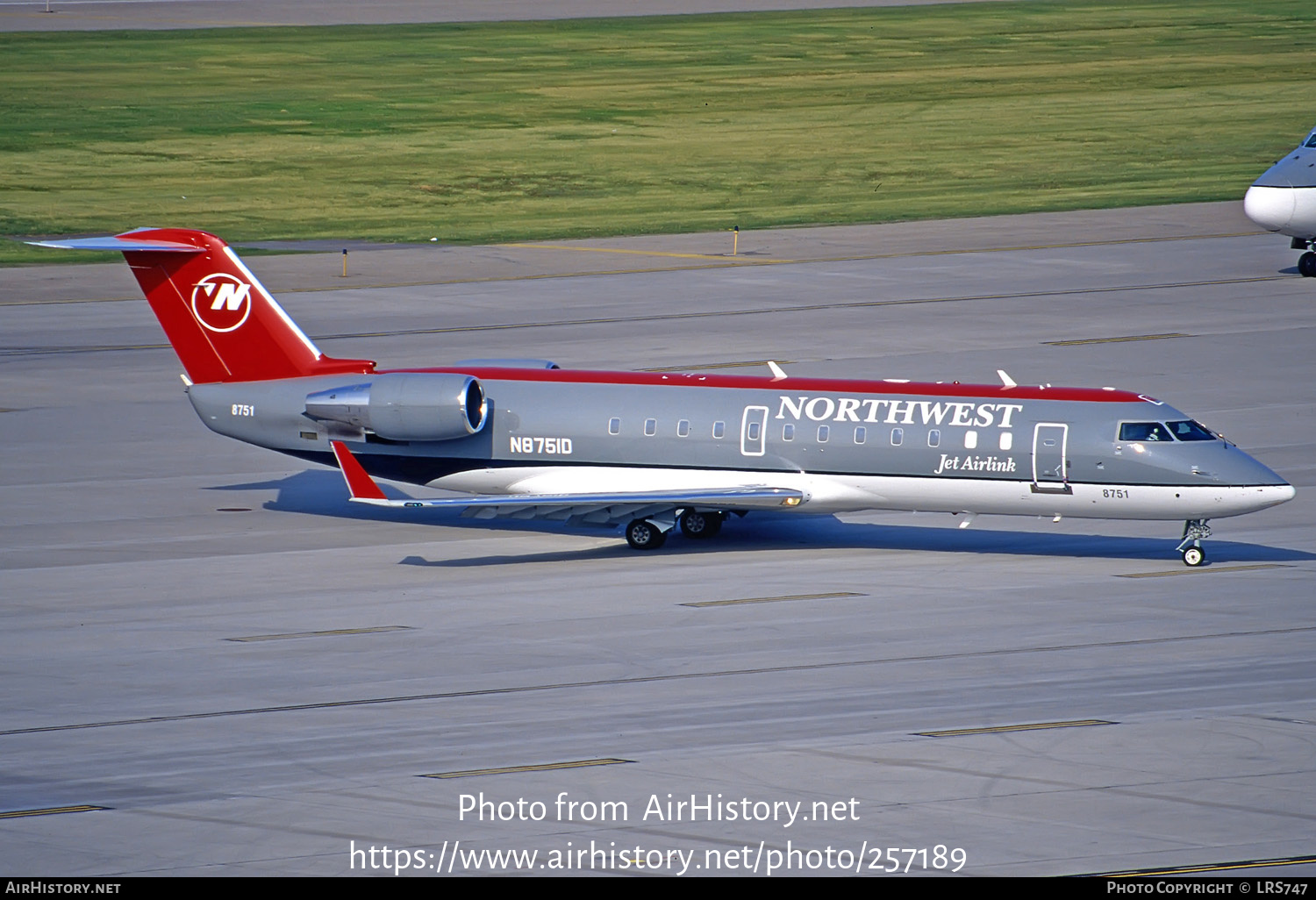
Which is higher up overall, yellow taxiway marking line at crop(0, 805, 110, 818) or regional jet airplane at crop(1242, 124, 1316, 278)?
regional jet airplane at crop(1242, 124, 1316, 278)

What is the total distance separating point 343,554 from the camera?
3369cm

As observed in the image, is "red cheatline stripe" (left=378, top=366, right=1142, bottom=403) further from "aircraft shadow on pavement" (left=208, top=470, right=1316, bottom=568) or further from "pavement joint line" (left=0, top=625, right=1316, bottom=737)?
"pavement joint line" (left=0, top=625, right=1316, bottom=737)

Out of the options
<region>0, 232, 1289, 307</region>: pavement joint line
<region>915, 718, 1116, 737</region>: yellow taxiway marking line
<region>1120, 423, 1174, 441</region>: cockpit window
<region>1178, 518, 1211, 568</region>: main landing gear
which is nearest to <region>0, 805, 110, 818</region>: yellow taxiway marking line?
<region>915, 718, 1116, 737</region>: yellow taxiway marking line

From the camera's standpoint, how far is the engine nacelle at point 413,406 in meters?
33.7

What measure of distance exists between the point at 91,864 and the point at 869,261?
158 ft

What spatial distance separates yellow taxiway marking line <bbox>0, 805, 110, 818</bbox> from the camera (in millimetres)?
20359

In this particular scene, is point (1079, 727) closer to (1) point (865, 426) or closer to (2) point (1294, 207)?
(1) point (865, 426)

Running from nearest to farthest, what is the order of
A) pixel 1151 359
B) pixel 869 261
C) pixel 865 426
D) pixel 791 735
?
pixel 791 735 < pixel 865 426 < pixel 1151 359 < pixel 869 261

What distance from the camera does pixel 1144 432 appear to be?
3139cm

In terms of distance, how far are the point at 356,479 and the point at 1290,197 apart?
35.1 metres

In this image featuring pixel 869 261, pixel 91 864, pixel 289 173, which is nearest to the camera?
pixel 91 864

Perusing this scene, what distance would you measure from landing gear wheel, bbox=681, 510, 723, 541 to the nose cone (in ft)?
97.8

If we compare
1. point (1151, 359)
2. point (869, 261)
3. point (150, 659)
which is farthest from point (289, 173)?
point (150, 659)

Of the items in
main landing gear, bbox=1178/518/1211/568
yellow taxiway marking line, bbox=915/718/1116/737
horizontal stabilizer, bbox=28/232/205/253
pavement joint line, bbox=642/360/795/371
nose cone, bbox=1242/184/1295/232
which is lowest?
yellow taxiway marking line, bbox=915/718/1116/737
